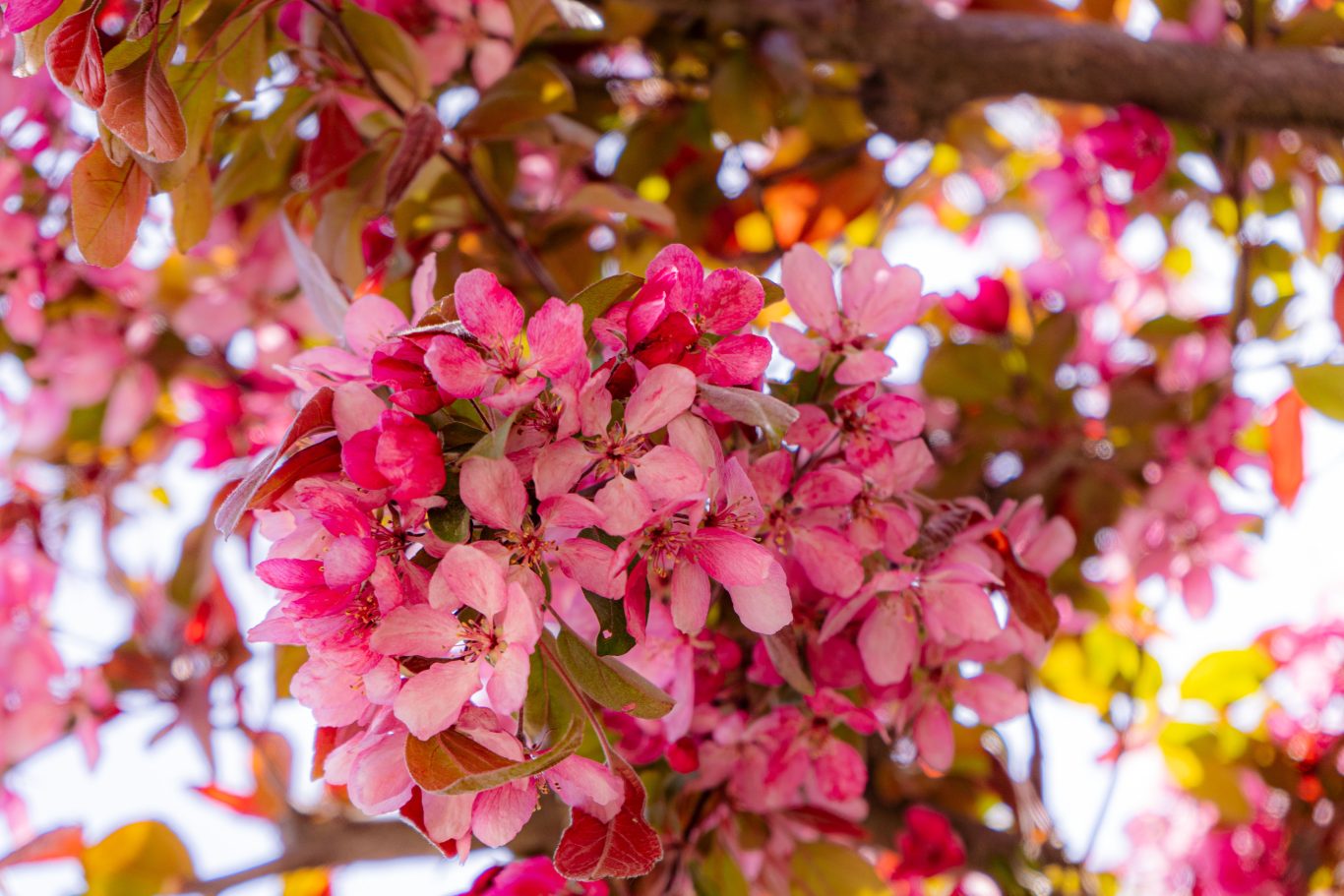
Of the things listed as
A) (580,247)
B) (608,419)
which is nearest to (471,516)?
(608,419)

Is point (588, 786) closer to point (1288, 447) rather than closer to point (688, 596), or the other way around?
point (688, 596)

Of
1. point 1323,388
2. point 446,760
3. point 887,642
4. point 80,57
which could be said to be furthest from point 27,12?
point 1323,388

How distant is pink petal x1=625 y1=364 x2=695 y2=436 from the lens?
1.58 ft

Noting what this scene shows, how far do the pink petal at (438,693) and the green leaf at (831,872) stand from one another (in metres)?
0.51

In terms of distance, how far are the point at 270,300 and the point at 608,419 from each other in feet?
2.71

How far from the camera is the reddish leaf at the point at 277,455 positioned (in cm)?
→ 47

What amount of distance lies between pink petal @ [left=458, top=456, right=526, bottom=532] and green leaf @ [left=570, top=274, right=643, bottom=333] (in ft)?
0.37

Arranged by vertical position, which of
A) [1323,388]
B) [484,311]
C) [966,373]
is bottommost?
[966,373]

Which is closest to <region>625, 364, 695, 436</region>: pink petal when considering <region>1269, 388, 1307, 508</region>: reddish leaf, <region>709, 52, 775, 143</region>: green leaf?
<region>709, 52, 775, 143</region>: green leaf

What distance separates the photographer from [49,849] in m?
1.02

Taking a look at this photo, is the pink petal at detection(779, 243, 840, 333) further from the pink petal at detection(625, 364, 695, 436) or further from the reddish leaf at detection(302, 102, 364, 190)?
the reddish leaf at detection(302, 102, 364, 190)

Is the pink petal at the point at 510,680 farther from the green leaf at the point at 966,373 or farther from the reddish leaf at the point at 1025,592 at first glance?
the green leaf at the point at 966,373

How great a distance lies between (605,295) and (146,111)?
0.26 metres

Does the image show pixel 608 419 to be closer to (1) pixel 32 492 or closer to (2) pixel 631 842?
(2) pixel 631 842
